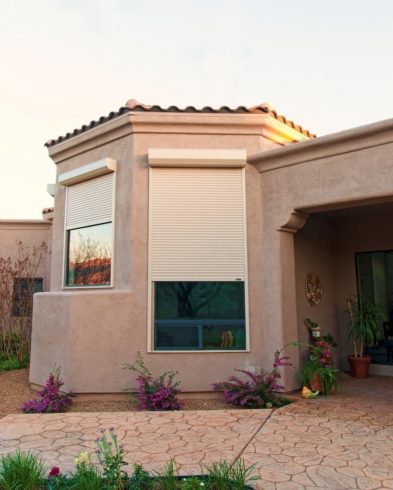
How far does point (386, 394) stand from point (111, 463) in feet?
18.6

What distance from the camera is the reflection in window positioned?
26.4 feet

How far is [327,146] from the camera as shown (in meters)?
6.92

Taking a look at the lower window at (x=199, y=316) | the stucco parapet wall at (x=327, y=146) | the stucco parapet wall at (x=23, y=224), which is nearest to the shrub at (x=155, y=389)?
the lower window at (x=199, y=316)

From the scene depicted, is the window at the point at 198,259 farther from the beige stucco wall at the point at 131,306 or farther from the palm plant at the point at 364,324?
the palm plant at the point at 364,324

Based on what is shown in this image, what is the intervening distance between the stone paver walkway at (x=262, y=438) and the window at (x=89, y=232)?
2.94m

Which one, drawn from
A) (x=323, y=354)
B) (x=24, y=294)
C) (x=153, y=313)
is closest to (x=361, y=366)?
(x=323, y=354)

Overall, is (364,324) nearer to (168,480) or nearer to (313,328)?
(313,328)

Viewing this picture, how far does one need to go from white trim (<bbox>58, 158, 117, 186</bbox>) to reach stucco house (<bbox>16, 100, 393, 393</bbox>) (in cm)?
4

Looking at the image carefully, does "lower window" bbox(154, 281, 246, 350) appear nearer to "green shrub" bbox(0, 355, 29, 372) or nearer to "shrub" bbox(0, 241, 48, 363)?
"green shrub" bbox(0, 355, 29, 372)

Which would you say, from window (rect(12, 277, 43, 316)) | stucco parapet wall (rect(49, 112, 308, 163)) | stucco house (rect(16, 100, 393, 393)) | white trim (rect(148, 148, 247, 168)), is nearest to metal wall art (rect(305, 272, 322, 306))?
stucco house (rect(16, 100, 393, 393))

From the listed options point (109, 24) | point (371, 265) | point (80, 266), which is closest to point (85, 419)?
point (80, 266)

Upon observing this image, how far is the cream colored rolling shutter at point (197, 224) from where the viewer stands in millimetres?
7531

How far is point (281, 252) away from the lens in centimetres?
748

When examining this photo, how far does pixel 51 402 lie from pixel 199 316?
9.70 ft
